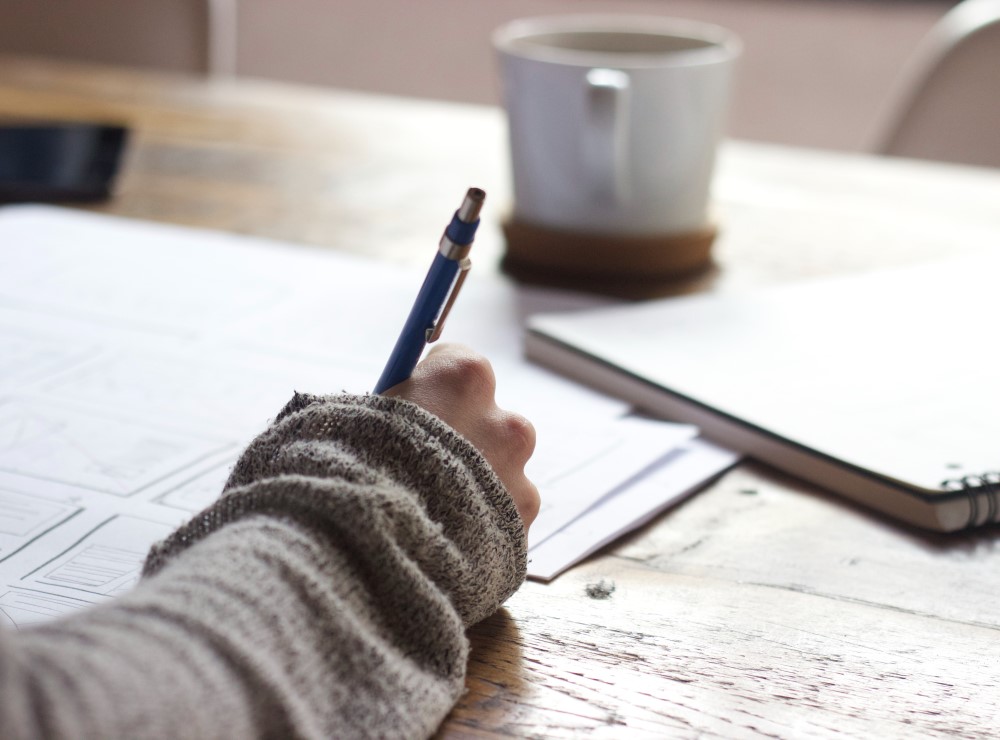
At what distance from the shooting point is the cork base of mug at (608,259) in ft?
2.60

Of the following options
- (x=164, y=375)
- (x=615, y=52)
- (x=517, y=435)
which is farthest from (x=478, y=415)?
(x=615, y=52)

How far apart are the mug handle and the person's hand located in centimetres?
35

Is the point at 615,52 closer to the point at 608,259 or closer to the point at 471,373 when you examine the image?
the point at 608,259

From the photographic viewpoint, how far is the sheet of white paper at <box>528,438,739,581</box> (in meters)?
0.44

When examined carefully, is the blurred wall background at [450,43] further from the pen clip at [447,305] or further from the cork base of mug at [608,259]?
the pen clip at [447,305]

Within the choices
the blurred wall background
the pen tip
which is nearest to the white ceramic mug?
the pen tip

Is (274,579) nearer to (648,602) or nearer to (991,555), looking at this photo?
(648,602)

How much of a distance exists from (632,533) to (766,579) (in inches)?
2.4

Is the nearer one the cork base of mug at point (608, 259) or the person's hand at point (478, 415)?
the person's hand at point (478, 415)

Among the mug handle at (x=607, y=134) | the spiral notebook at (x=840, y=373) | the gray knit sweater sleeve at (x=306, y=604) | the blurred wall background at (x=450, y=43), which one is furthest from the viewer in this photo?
the blurred wall background at (x=450, y=43)

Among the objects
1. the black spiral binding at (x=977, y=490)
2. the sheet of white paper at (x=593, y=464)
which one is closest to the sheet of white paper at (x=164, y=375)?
the sheet of white paper at (x=593, y=464)

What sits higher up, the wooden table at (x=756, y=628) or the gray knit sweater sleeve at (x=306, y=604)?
the gray knit sweater sleeve at (x=306, y=604)

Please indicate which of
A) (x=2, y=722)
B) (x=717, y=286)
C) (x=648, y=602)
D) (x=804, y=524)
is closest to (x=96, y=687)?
(x=2, y=722)

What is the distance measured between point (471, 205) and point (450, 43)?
2.18 m
